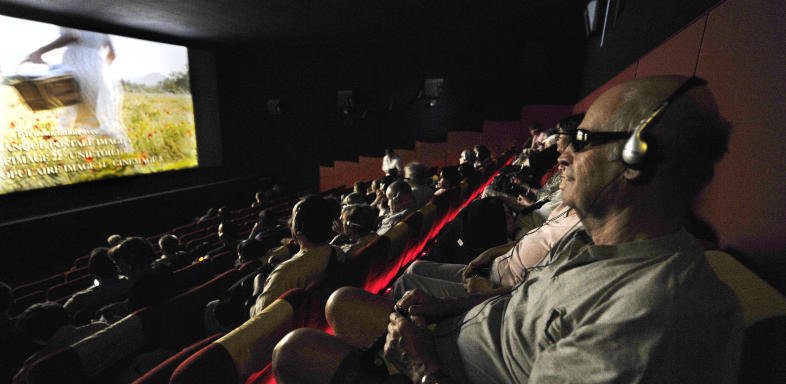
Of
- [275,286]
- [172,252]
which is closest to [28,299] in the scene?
[172,252]

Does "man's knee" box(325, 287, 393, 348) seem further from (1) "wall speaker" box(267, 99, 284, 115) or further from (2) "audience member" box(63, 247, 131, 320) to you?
A: (1) "wall speaker" box(267, 99, 284, 115)

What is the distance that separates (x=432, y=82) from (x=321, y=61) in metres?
3.27

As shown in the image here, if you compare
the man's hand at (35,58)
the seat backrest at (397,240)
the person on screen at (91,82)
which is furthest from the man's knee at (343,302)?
the man's hand at (35,58)

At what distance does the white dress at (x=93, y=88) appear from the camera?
6.15 metres

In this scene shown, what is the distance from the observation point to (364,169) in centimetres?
884

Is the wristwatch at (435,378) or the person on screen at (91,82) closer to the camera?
the wristwatch at (435,378)

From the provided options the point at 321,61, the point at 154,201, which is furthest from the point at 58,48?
the point at 321,61

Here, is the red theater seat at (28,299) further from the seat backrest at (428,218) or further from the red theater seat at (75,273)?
the seat backrest at (428,218)

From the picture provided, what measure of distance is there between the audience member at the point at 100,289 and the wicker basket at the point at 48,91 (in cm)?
571

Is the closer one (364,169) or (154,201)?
(154,201)

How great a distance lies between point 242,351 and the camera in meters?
0.97

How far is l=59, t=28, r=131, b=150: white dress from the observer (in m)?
6.15

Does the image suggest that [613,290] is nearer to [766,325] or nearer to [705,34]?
[766,325]

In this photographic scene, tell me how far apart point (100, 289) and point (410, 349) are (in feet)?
8.06
